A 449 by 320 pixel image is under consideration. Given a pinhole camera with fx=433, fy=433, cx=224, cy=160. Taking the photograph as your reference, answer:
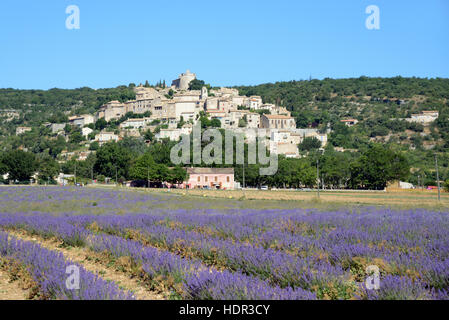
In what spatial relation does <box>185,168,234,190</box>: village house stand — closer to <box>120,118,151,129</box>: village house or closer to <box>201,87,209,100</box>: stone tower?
<box>120,118,151,129</box>: village house

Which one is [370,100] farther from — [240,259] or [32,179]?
[240,259]

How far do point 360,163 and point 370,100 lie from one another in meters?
125

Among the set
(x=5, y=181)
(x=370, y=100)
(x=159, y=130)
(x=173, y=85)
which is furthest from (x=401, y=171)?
(x=173, y=85)

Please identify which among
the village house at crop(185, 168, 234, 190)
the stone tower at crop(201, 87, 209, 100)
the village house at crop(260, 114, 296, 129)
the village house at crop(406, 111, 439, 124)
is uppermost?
the stone tower at crop(201, 87, 209, 100)

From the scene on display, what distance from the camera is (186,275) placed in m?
5.83

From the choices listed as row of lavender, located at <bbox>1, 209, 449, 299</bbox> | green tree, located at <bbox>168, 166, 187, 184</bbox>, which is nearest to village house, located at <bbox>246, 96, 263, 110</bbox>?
green tree, located at <bbox>168, 166, 187, 184</bbox>

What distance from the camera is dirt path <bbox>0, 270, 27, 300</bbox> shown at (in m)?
5.88

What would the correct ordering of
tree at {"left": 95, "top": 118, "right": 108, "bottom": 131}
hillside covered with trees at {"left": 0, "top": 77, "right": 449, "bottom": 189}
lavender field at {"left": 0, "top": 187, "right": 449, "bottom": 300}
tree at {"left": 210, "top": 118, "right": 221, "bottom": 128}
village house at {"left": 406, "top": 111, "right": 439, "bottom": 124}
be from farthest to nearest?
tree at {"left": 95, "top": 118, "right": 108, "bottom": 131}
village house at {"left": 406, "top": 111, "right": 439, "bottom": 124}
tree at {"left": 210, "top": 118, "right": 221, "bottom": 128}
hillside covered with trees at {"left": 0, "top": 77, "right": 449, "bottom": 189}
lavender field at {"left": 0, "top": 187, "right": 449, "bottom": 300}

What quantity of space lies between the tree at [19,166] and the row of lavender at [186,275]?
74.0 m

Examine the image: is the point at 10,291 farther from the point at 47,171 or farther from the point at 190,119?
the point at 190,119

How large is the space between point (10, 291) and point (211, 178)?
68041 mm

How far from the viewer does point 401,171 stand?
67.2 m

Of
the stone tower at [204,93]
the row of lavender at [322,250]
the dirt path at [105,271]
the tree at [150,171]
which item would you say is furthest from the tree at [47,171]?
the stone tower at [204,93]

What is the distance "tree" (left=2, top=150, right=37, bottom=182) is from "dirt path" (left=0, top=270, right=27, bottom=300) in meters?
77.1
